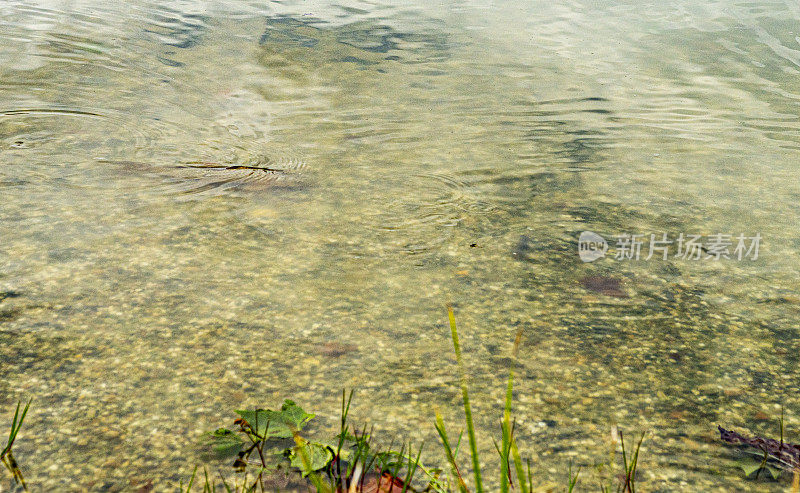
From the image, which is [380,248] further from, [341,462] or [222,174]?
[341,462]

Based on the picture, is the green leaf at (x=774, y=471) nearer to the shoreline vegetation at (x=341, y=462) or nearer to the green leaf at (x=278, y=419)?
the shoreline vegetation at (x=341, y=462)

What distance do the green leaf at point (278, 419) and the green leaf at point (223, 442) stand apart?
0.16 ft

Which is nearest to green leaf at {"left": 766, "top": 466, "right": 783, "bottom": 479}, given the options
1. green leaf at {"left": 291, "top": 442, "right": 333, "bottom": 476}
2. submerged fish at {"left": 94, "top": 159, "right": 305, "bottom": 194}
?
green leaf at {"left": 291, "top": 442, "right": 333, "bottom": 476}

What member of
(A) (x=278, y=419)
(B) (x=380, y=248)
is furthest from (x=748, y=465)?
(B) (x=380, y=248)

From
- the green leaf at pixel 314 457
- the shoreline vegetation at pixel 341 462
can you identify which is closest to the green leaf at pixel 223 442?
the shoreline vegetation at pixel 341 462

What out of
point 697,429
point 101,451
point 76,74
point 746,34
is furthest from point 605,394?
point 746,34

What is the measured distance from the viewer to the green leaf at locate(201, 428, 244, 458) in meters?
1.55

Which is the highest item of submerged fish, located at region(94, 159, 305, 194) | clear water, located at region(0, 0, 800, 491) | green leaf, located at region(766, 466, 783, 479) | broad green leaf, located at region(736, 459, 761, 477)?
green leaf, located at region(766, 466, 783, 479)

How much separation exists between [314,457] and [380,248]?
129 centimetres

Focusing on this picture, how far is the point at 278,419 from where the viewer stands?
5.16 feet

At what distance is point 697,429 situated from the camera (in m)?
1.71

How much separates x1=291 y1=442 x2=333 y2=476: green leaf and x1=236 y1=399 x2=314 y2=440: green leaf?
0.24 feet

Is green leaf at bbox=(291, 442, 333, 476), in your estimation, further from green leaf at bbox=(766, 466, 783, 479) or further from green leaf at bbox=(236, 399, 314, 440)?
green leaf at bbox=(766, 466, 783, 479)

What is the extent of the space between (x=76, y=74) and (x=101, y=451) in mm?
3927
